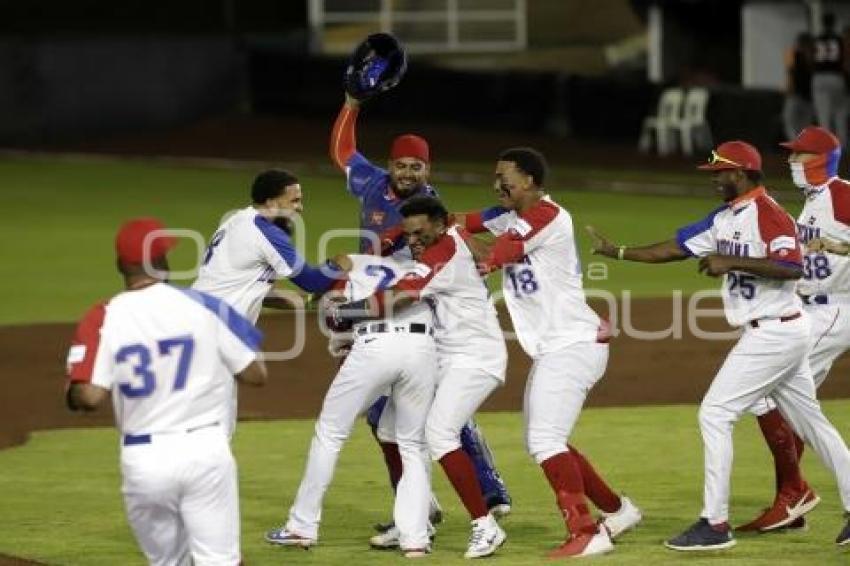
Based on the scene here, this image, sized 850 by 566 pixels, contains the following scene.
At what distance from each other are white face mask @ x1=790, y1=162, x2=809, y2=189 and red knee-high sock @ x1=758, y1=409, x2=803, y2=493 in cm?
128

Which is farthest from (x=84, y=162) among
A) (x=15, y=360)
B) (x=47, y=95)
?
(x=15, y=360)

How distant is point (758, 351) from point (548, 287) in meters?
1.10

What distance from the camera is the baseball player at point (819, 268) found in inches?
442

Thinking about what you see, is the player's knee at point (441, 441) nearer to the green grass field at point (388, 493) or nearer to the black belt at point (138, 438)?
the green grass field at point (388, 493)

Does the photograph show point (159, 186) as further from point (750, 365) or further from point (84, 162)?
point (750, 365)

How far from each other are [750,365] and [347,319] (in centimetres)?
206

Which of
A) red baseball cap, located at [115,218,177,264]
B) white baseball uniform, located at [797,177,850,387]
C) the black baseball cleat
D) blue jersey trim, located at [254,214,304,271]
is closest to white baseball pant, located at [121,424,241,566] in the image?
red baseball cap, located at [115,218,177,264]

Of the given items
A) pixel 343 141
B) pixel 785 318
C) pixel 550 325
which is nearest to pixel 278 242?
pixel 550 325

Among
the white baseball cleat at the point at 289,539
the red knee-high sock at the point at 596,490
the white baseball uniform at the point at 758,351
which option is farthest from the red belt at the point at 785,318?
the white baseball cleat at the point at 289,539

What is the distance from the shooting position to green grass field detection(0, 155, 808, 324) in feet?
70.0

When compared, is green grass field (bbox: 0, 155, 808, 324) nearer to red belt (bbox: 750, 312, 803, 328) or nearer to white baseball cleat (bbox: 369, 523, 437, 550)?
white baseball cleat (bbox: 369, 523, 437, 550)

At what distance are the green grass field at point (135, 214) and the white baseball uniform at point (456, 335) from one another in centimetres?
947

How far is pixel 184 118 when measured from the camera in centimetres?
3659

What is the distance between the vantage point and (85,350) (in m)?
8.24
